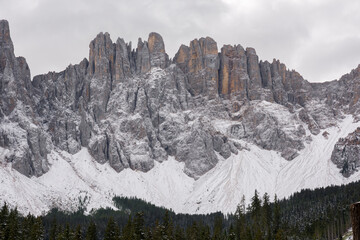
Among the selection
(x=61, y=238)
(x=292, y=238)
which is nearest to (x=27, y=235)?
(x=61, y=238)

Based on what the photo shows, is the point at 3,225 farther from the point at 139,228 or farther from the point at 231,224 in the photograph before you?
the point at 231,224

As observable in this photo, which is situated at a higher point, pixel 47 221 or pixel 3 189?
pixel 3 189

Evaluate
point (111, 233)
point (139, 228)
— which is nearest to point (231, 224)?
point (139, 228)

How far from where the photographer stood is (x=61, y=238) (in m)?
62.2

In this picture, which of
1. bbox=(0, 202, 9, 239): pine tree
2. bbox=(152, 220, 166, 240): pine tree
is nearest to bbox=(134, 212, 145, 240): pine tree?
bbox=(152, 220, 166, 240): pine tree

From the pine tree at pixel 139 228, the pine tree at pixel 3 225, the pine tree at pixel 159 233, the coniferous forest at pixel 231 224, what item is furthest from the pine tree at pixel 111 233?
the pine tree at pixel 3 225

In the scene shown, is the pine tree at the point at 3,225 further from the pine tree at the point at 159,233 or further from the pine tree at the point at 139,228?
the pine tree at the point at 159,233

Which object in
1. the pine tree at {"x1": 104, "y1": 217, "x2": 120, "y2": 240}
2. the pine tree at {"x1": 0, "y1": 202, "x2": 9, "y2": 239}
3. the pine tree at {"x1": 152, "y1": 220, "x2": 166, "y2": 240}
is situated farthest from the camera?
the pine tree at {"x1": 104, "y1": 217, "x2": 120, "y2": 240}

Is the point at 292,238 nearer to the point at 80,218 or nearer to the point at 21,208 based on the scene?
the point at 80,218

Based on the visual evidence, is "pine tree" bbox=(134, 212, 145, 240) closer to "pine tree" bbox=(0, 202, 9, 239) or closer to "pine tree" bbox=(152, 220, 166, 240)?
"pine tree" bbox=(152, 220, 166, 240)

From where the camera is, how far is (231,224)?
100812mm

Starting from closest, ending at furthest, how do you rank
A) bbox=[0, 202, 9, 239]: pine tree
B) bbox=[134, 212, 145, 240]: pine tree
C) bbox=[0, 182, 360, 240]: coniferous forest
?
bbox=[0, 202, 9, 239]: pine tree → bbox=[134, 212, 145, 240]: pine tree → bbox=[0, 182, 360, 240]: coniferous forest

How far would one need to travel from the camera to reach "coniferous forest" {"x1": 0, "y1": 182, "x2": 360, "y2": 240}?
2488 inches

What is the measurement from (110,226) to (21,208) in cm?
13437
